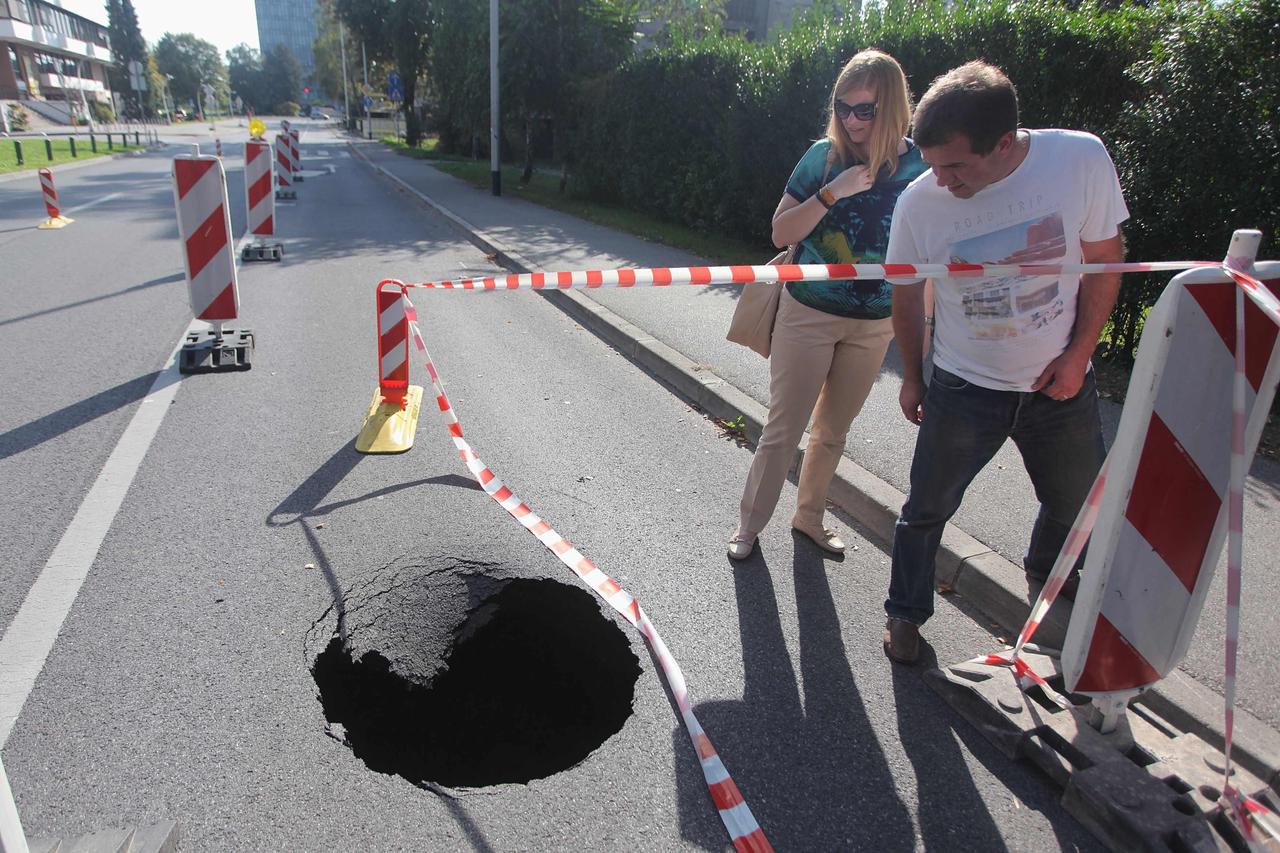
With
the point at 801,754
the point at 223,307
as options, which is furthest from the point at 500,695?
the point at 223,307

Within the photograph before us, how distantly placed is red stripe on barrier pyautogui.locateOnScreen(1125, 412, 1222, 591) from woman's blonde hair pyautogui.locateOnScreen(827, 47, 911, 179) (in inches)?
56.5

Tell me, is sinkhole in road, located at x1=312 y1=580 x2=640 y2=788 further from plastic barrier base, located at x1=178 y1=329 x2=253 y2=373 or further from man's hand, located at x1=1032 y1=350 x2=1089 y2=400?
plastic barrier base, located at x1=178 y1=329 x2=253 y2=373

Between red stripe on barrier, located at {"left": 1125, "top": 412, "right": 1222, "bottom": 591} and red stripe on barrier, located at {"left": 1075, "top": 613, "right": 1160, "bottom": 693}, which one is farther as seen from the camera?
red stripe on barrier, located at {"left": 1075, "top": 613, "right": 1160, "bottom": 693}

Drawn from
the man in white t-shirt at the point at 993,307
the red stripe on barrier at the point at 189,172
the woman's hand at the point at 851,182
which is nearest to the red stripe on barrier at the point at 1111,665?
the man in white t-shirt at the point at 993,307

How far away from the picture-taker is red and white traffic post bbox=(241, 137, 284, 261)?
33.8ft

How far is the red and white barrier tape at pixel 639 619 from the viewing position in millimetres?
2283

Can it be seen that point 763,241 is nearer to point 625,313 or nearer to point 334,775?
point 625,313

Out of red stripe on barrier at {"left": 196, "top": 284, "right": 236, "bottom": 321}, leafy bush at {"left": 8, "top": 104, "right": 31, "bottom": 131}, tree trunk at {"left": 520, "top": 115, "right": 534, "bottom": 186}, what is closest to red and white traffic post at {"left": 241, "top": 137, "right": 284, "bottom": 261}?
red stripe on barrier at {"left": 196, "top": 284, "right": 236, "bottom": 321}

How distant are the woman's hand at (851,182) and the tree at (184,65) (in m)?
122

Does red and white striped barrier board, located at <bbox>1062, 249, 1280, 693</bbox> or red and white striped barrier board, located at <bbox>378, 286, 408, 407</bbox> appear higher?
red and white striped barrier board, located at <bbox>1062, 249, 1280, 693</bbox>

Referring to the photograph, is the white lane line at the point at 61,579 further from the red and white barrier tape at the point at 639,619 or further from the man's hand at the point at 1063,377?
the man's hand at the point at 1063,377

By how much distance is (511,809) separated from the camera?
91.9 inches

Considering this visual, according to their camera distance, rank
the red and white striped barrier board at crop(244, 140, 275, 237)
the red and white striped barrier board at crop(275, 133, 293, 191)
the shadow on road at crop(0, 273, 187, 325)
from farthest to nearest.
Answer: the red and white striped barrier board at crop(275, 133, 293, 191) → the red and white striped barrier board at crop(244, 140, 275, 237) → the shadow on road at crop(0, 273, 187, 325)

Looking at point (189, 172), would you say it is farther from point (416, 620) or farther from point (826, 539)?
point (826, 539)
